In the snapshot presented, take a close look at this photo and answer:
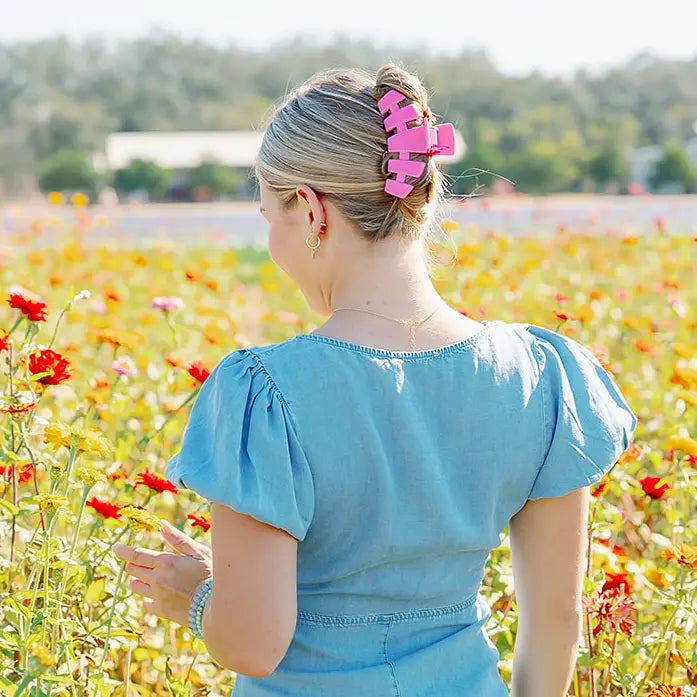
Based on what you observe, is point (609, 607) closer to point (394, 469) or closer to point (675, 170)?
point (394, 469)

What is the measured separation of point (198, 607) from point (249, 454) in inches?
7.7

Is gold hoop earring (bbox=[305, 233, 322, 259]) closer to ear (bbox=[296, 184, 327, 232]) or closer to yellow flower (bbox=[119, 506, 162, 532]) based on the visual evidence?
ear (bbox=[296, 184, 327, 232])

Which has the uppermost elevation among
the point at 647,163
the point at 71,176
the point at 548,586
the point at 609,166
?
the point at 548,586

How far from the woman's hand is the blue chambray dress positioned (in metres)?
0.11

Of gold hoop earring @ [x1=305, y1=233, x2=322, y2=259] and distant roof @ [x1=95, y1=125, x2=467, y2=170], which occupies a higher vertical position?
gold hoop earring @ [x1=305, y1=233, x2=322, y2=259]

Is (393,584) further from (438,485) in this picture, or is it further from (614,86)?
(614,86)

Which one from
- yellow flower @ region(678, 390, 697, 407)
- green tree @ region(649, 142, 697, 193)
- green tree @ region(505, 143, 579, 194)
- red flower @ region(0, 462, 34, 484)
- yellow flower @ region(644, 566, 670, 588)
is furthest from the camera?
green tree @ region(505, 143, 579, 194)

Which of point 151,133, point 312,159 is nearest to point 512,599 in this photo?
point 312,159

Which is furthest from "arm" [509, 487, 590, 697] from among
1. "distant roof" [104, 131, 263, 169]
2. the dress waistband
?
"distant roof" [104, 131, 263, 169]

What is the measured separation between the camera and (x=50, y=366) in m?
1.54

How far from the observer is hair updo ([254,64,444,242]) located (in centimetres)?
102

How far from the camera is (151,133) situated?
2176 inches

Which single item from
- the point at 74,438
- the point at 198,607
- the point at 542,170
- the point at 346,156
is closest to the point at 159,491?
the point at 74,438

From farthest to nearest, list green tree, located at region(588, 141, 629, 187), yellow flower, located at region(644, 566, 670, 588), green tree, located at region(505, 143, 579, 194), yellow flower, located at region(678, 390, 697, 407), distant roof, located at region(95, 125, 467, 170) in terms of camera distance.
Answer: distant roof, located at region(95, 125, 467, 170)
green tree, located at region(588, 141, 629, 187)
green tree, located at region(505, 143, 579, 194)
yellow flower, located at region(678, 390, 697, 407)
yellow flower, located at region(644, 566, 670, 588)
